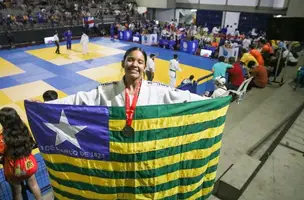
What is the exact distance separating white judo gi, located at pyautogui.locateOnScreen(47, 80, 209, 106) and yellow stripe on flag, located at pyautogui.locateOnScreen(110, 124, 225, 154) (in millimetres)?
381

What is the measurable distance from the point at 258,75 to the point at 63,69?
10189mm

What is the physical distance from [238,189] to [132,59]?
2.22m

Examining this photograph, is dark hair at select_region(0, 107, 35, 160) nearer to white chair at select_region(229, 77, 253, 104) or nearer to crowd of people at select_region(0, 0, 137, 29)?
white chair at select_region(229, 77, 253, 104)

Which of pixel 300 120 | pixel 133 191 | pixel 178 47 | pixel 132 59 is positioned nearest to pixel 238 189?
pixel 133 191

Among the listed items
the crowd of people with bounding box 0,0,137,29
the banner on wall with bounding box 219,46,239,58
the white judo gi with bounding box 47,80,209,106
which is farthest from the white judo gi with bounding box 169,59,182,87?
the crowd of people with bounding box 0,0,137,29

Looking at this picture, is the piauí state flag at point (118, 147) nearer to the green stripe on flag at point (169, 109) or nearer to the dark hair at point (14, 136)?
the green stripe on flag at point (169, 109)

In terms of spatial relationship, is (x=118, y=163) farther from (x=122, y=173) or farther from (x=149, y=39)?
(x=149, y=39)

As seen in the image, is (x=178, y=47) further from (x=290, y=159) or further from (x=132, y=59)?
(x=132, y=59)

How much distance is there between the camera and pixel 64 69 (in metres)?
13.0

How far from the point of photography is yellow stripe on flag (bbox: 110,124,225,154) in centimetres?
212

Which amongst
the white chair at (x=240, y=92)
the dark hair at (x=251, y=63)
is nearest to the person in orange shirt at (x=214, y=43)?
the dark hair at (x=251, y=63)

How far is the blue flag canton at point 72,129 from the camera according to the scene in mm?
2145

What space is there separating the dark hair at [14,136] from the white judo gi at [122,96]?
1406mm

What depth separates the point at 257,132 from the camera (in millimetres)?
5043
